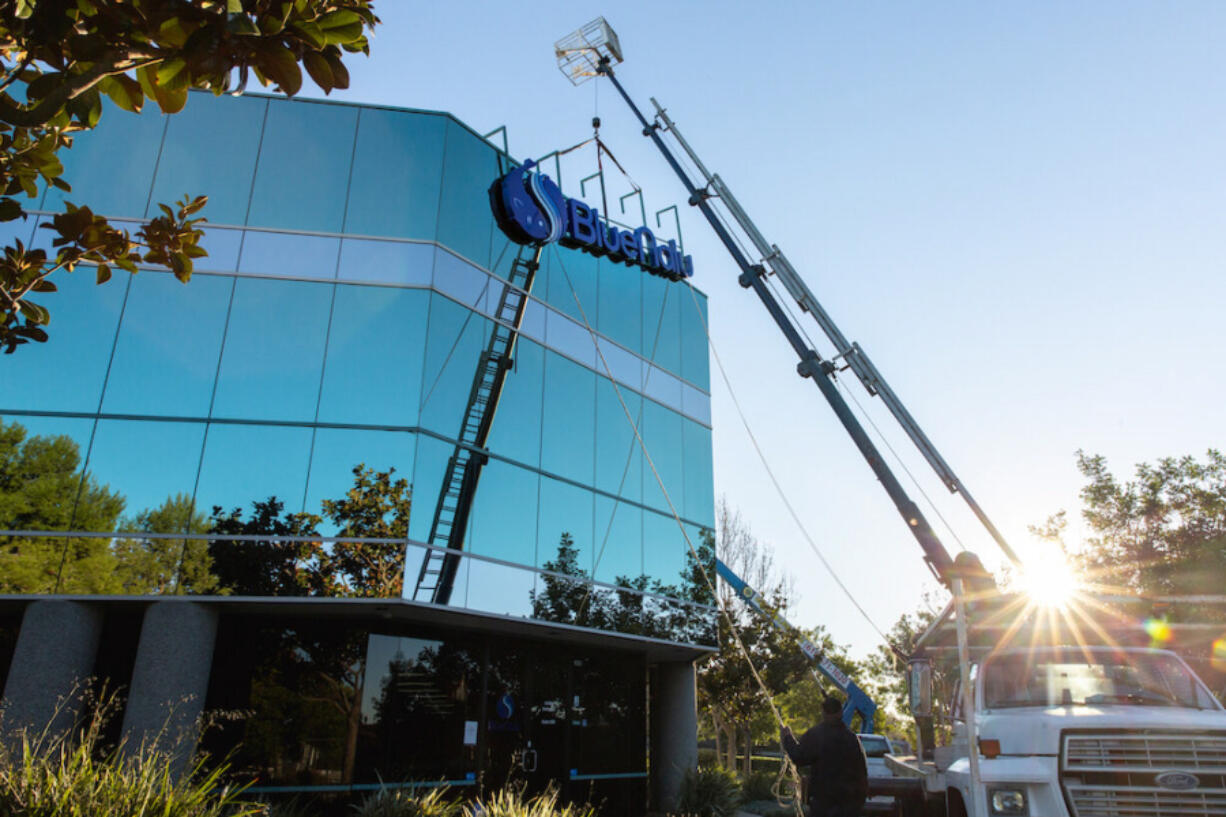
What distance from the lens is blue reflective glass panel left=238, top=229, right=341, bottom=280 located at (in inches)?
513

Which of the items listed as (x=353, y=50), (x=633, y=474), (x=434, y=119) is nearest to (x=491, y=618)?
(x=633, y=474)

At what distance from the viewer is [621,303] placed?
18.0m

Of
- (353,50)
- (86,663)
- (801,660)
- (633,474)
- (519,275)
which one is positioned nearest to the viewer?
(353,50)

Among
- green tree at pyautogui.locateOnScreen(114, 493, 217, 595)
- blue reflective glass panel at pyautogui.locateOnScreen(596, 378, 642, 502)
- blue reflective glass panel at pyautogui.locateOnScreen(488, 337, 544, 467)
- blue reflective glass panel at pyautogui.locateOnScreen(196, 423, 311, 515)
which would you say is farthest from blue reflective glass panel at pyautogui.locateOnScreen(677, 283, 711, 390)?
green tree at pyautogui.locateOnScreen(114, 493, 217, 595)

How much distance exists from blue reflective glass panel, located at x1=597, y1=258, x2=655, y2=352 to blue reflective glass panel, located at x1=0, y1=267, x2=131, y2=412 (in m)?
9.02

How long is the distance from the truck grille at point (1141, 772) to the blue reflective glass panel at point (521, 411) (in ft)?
31.7

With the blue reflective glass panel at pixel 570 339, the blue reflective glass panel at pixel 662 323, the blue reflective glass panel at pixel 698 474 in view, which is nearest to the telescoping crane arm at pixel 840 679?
the blue reflective glass panel at pixel 698 474

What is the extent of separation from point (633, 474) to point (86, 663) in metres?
9.99

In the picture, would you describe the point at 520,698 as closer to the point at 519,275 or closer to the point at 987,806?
the point at 519,275

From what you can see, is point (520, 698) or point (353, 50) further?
point (520, 698)

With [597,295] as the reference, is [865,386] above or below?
below

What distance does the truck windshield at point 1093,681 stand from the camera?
7.16m

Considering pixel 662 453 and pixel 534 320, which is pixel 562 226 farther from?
pixel 662 453

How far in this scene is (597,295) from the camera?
17312 mm
